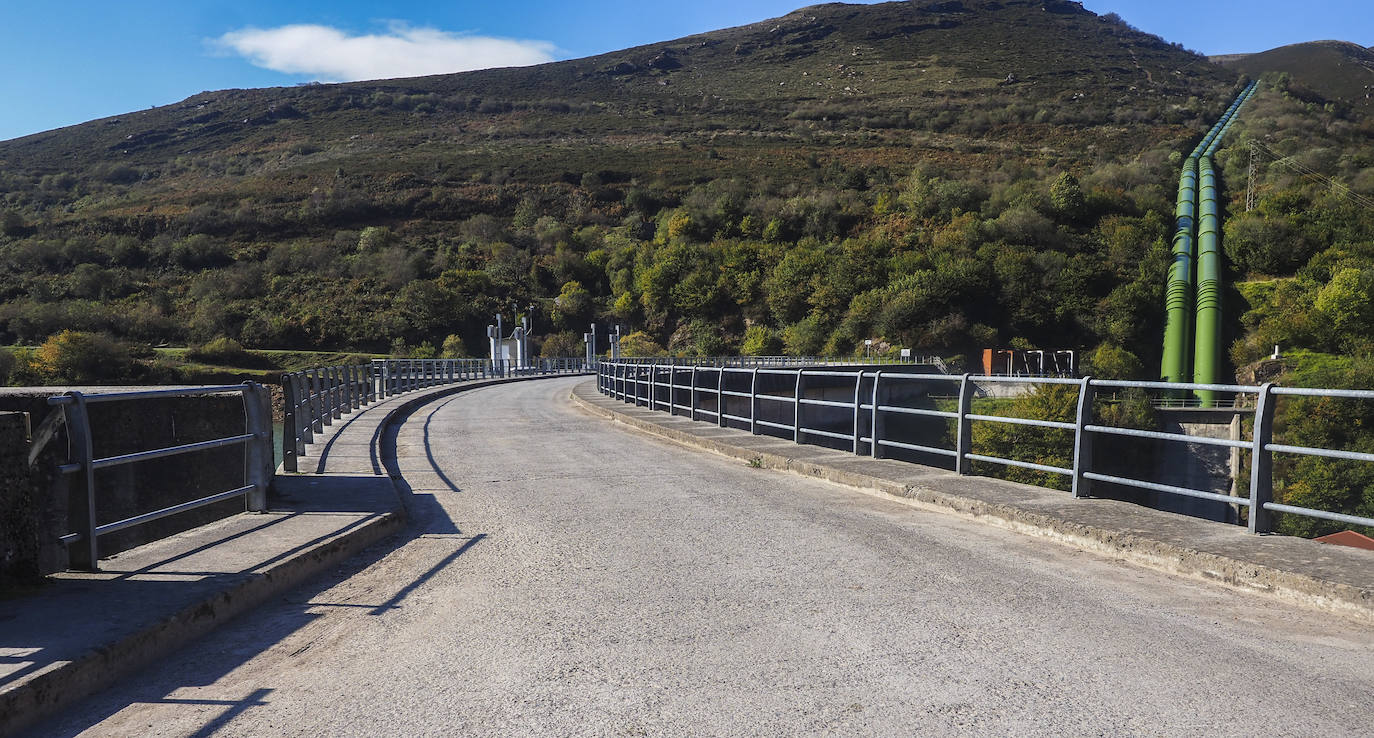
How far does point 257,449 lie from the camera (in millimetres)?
7523

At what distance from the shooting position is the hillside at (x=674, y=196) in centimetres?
8012

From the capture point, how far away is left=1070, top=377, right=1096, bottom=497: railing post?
766 centimetres

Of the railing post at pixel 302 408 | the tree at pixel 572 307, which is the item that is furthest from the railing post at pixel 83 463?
the tree at pixel 572 307

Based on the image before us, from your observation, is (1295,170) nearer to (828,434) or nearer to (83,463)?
(828,434)

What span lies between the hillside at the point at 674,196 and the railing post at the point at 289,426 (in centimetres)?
6611

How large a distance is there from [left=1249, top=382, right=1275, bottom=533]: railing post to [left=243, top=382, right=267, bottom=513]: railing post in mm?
7459

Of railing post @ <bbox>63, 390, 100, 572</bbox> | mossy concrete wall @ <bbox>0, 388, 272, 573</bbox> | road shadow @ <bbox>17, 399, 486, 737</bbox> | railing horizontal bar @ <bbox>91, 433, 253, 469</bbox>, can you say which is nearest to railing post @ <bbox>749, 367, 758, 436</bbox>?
road shadow @ <bbox>17, 399, 486, 737</bbox>

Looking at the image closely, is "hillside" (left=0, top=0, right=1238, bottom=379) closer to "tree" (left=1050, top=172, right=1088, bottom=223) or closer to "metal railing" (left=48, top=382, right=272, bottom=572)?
"tree" (left=1050, top=172, right=1088, bottom=223)

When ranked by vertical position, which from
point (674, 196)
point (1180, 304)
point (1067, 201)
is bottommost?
point (1180, 304)

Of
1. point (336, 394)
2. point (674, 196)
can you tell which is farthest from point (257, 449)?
point (674, 196)

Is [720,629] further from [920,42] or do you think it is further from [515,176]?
[920,42]

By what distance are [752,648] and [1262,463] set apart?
4.17 meters

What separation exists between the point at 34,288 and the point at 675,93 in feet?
307

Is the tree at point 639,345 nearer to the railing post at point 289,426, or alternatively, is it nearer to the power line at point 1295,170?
the power line at point 1295,170
